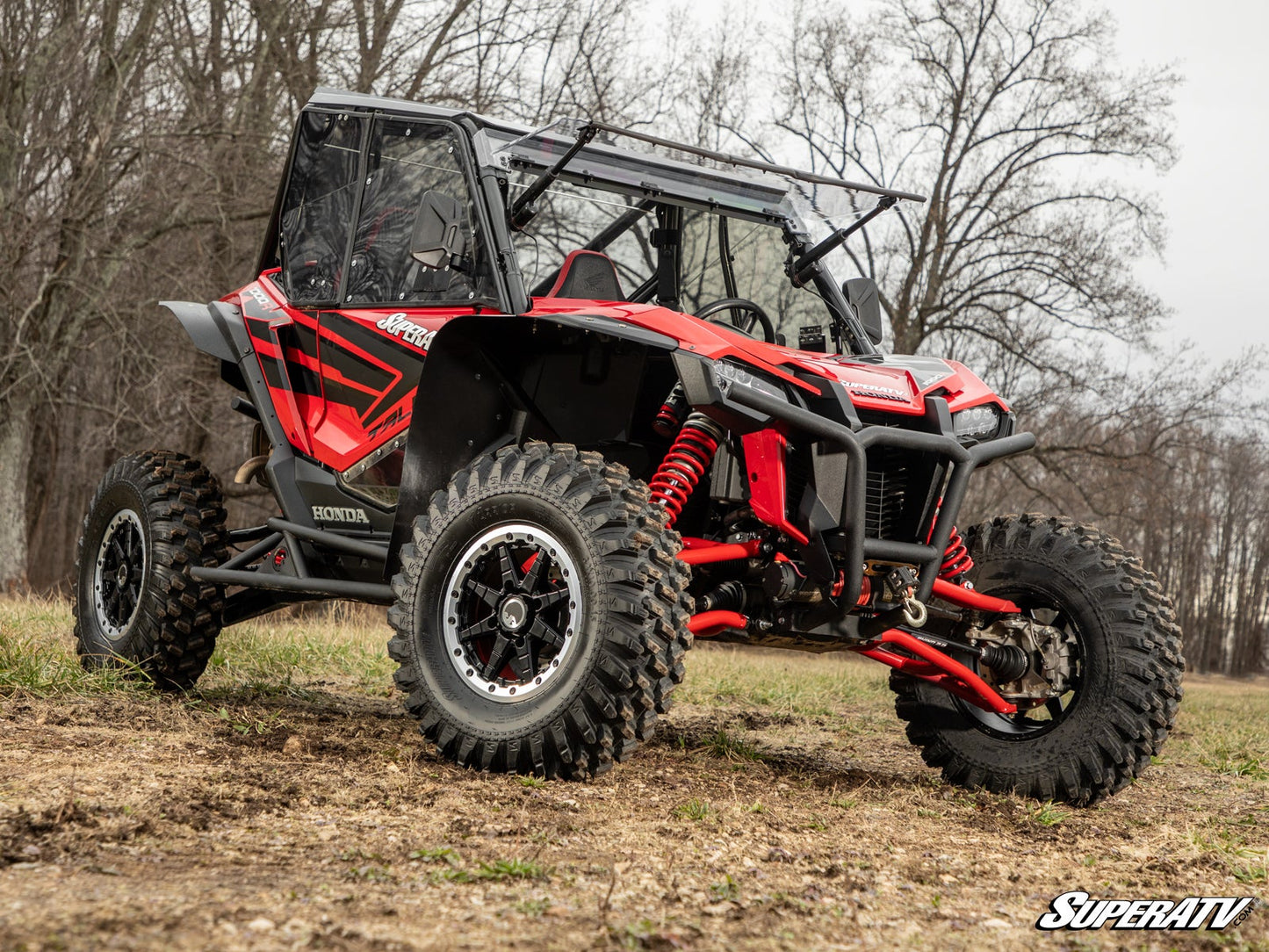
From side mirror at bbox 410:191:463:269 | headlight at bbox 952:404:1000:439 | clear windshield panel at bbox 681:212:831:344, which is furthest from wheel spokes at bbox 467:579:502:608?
clear windshield panel at bbox 681:212:831:344

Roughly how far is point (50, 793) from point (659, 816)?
1.70 m

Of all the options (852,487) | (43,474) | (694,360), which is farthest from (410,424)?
(43,474)

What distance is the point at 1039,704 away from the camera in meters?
4.81

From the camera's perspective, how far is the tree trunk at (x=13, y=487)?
17.1 metres

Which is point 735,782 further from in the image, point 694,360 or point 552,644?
point 694,360

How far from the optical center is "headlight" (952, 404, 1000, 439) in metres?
4.62

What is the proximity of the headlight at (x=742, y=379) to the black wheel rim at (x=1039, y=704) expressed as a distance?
145cm

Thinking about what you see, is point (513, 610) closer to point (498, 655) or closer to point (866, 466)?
point (498, 655)

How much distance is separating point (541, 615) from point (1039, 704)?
2.03 m

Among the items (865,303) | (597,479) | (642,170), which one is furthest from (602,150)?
(597,479)

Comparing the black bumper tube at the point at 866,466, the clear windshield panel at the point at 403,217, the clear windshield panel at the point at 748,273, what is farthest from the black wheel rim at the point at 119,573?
the black bumper tube at the point at 866,466

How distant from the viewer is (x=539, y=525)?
4.17m

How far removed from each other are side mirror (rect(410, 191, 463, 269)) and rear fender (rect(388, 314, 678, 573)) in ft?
0.99

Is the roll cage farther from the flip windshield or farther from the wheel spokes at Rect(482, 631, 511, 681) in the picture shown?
the wheel spokes at Rect(482, 631, 511, 681)
